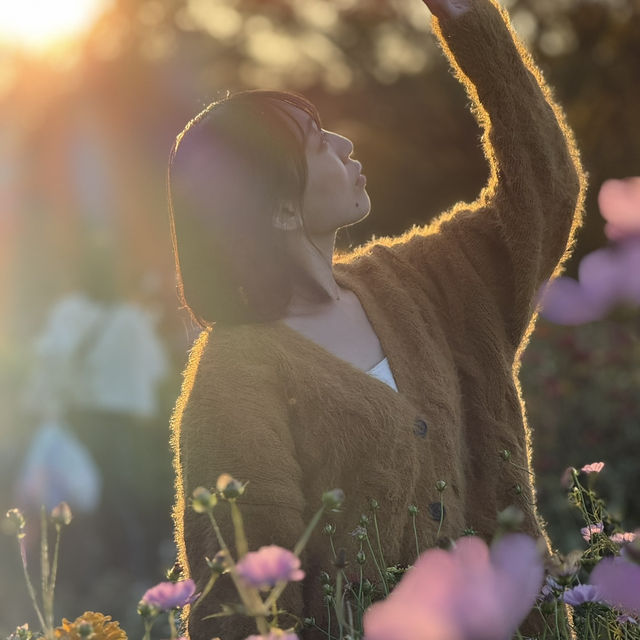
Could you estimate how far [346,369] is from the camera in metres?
1.34

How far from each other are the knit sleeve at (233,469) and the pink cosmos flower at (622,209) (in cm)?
75

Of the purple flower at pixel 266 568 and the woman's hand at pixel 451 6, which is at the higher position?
the woman's hand at pixel 451 6

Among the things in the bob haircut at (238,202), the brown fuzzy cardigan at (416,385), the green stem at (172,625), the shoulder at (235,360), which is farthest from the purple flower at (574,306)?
the bob haircut at (238,202)

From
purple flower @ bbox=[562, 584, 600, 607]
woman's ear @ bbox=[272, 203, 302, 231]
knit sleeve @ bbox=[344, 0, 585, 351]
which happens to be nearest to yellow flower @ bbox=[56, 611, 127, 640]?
purple flower @ bbox=[562, 584, 600, 607]

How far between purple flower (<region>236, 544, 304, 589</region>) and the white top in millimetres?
781

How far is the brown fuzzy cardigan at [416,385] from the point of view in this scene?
4.00 ft

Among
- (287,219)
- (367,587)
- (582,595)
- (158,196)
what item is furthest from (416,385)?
(158,196)

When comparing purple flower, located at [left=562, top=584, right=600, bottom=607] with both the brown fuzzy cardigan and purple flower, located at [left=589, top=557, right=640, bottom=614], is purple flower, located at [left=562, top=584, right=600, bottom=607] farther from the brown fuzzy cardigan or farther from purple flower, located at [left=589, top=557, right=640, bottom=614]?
the brown fuzzy cardigan

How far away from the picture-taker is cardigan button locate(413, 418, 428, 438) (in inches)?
52.9

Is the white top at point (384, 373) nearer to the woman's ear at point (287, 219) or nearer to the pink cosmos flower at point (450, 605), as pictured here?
the woman's ear at point (287, 219)

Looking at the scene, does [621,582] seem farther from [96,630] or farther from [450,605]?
[96,630]

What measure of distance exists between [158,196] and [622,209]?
28.5 ft

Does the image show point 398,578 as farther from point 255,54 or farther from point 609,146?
point 255,54

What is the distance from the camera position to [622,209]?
0.48 metres
